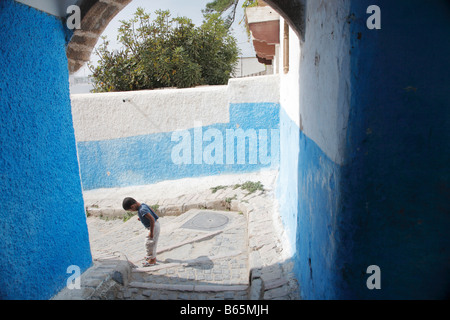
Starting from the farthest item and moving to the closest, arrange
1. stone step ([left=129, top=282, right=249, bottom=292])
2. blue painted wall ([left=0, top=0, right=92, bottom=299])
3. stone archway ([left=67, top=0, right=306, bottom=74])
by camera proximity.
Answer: stone step ([left=129, top=282, right=249, bottom=292]) → stone archway ([left=67, top=0, right=306, bottom=74]) → blue painted wall ([left=0, top=0, right=92, bottom=299])

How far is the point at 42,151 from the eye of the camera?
286cm

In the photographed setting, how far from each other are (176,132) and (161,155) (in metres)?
0.76

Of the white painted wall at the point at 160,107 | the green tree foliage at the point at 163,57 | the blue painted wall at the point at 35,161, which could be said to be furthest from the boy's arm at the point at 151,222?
the green tree foliage at the point at 163,57

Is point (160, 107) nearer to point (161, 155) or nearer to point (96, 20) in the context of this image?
point (161, 155)

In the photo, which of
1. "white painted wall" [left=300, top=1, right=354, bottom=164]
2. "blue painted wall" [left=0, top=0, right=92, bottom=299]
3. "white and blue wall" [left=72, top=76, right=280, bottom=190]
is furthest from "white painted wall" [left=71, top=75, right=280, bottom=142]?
"white painted wall" [left=300, top=1, right=354, bottom=164]

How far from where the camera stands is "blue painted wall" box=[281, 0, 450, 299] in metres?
1.62

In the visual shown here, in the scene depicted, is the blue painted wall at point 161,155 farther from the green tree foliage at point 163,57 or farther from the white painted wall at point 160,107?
the green tree foliage at point 163,57

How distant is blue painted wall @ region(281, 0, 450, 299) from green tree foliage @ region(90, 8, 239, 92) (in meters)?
8.77

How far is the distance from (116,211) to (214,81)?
5676 mm

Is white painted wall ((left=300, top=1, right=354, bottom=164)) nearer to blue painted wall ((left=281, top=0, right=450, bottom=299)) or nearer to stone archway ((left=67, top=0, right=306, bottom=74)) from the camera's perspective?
blue painted wall ((left=281, top=0, right=450, bottom=299))

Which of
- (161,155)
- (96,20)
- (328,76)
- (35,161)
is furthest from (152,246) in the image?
(328,76)

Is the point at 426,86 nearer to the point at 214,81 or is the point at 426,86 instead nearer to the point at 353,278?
the point at 353,278

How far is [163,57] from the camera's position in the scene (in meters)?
9.74
